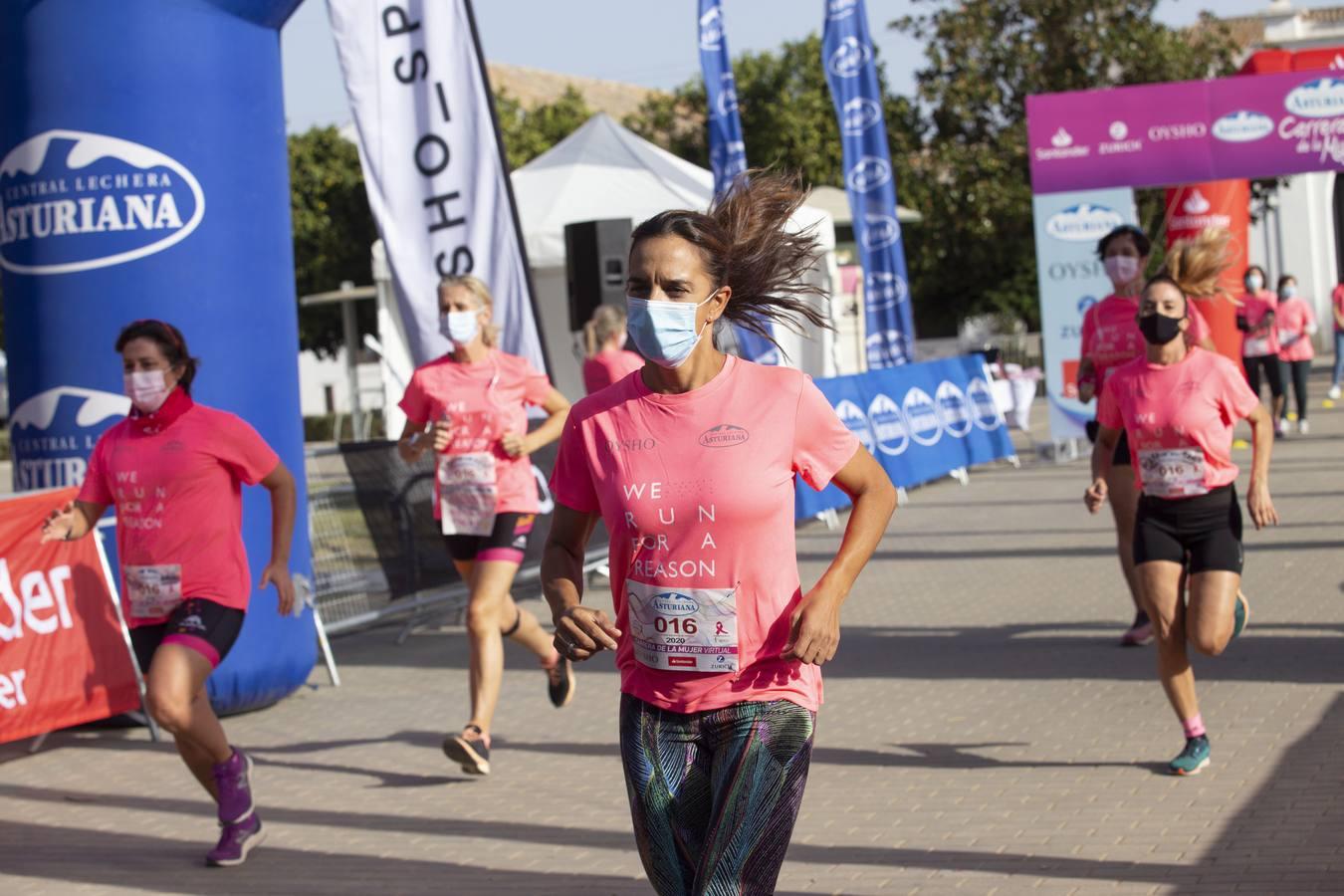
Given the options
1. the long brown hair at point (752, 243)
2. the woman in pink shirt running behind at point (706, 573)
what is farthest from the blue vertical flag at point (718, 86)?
the woman in pink shirt running behind at point (706, 573)

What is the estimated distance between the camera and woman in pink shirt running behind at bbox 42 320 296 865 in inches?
229

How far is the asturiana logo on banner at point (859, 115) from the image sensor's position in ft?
65.3

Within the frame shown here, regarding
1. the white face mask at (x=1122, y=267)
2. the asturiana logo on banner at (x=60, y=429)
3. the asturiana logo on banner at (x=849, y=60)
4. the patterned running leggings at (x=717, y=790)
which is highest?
the asturiana logo on banner at (x=849, y=60)

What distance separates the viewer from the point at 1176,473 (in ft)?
21.2

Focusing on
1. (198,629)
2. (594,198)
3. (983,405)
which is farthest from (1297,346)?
(198,629)

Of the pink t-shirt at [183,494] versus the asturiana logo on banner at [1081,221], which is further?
the asturiana logo on banner at [1081,221]

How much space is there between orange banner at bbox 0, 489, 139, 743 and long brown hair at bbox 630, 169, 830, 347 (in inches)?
192

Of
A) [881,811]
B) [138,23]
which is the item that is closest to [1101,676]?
[881,811]

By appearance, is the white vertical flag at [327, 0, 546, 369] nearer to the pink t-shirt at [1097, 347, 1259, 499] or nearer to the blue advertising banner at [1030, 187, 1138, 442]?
the pink t-shirt at [1097, 347, 1259, 499]

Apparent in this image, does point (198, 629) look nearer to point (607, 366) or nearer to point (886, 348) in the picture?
point (607, 366)

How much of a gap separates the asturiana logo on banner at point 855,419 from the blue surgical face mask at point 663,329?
1188 cm

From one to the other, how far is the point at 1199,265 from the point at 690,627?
13.7ft

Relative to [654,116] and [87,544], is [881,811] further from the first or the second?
[654,116]

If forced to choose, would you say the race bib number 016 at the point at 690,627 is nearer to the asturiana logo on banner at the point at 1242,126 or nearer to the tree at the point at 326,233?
the asturiana logo on banner at the point at 1242,126
